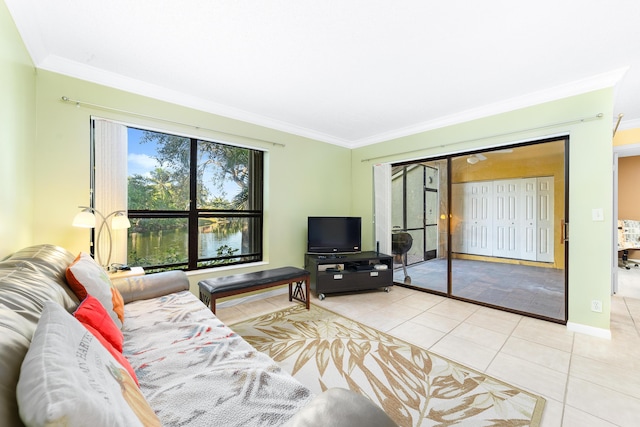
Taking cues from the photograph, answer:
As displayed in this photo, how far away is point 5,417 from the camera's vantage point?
0.50 metres

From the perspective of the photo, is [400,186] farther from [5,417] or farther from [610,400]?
[5,417]

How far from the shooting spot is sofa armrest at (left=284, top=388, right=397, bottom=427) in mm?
751

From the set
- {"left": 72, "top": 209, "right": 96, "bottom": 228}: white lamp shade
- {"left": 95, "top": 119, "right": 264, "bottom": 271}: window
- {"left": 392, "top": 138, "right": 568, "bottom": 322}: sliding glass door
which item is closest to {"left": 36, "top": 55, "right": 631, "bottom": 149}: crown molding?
{"left": 95, "top": 119, "right": 264, "bottom": 271}: window

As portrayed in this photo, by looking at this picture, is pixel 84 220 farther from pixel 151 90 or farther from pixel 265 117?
pixel 265 117

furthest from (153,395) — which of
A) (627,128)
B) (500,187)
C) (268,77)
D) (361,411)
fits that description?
(627,128)

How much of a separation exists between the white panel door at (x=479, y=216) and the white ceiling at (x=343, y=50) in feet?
6.10

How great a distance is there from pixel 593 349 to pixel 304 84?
3.61 meters

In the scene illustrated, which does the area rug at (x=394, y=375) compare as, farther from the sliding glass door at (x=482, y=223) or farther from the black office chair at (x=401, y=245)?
the black office chair at (x=401, y=245)

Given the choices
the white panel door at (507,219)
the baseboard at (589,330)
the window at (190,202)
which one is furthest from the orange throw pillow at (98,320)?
the white panel door at (507,219)

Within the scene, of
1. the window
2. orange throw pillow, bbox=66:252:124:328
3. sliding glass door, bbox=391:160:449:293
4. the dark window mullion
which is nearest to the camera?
orange throw pillow, bbox=66:252:124:328

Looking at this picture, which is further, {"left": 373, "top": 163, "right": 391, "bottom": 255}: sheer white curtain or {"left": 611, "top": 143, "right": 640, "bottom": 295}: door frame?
{"left": 373, "top": 163, "right": 391, "bottom": 255}: sheer white curtain

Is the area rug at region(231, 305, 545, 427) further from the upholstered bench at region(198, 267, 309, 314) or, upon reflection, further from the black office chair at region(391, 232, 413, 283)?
the black office chair at region(391, 232, 413, 283)

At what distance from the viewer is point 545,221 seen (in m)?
4.31

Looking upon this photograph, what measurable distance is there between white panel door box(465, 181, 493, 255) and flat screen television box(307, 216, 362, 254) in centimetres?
228
